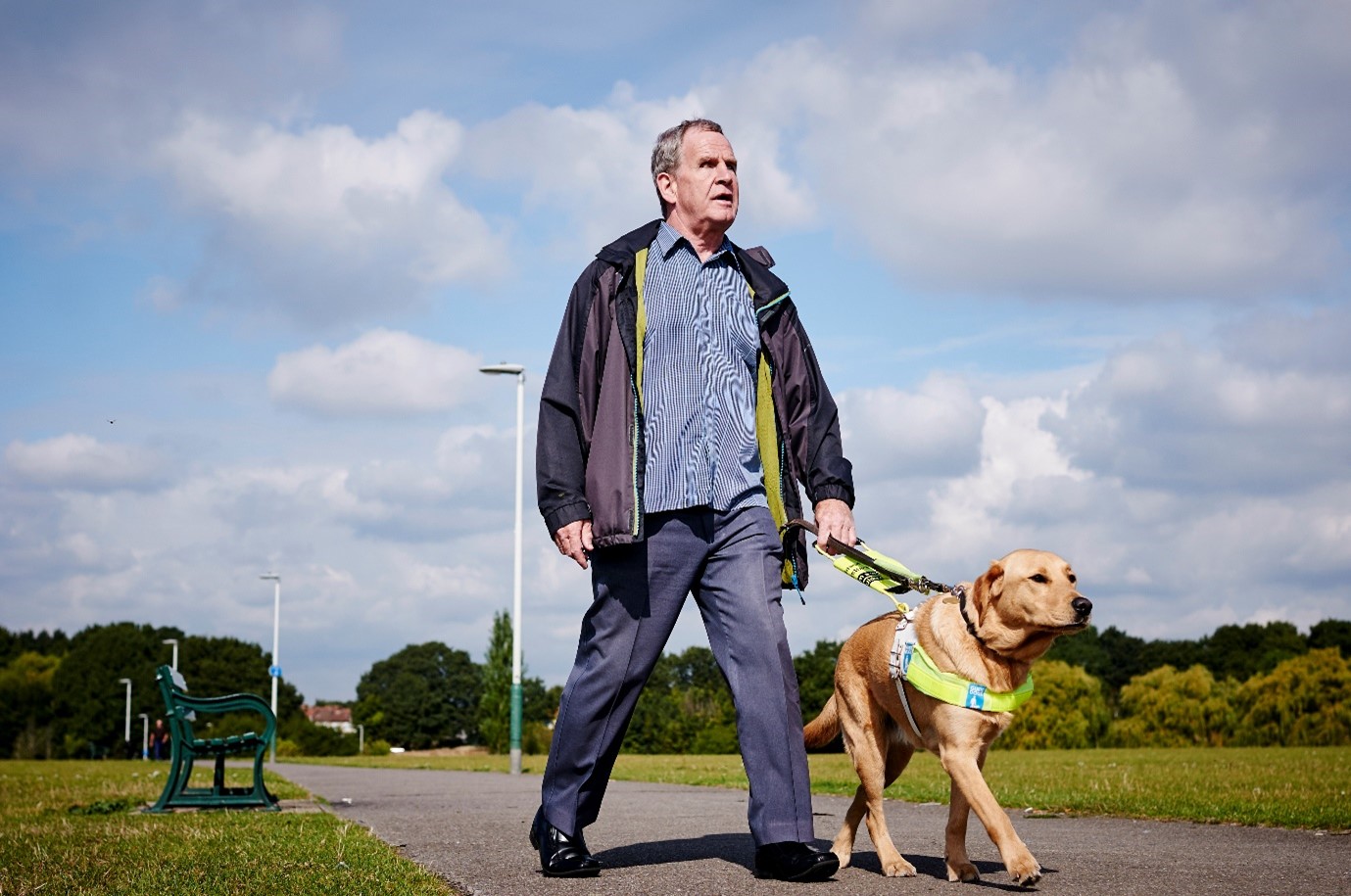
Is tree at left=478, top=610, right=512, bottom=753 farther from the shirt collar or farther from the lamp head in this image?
the shirt collar

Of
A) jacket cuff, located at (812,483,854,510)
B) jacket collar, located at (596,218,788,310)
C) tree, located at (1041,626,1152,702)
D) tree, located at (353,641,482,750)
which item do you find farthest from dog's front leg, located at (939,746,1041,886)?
tree, located at (353,641,482,750)

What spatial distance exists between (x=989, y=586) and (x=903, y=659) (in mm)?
409

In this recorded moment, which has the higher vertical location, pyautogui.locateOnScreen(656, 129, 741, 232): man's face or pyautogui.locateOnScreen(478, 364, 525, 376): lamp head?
pyautogui.locateOnScreen(478, 364, 525, 376): lamp head

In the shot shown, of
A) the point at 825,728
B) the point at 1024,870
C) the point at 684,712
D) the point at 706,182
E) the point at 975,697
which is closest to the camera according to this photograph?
the point at 1024,870

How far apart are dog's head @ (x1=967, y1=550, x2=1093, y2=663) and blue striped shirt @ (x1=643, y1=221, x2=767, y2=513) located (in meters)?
0.90

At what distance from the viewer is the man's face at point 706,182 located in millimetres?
5059

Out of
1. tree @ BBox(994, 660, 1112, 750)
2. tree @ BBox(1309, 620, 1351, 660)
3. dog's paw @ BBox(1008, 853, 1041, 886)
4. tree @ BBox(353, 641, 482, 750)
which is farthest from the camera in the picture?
tree @ BBox(353, 641, 482, 750)

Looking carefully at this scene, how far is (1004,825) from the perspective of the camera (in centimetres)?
440

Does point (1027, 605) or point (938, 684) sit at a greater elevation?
point (1027, 605)

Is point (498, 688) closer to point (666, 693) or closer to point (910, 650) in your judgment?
point (666, 693)

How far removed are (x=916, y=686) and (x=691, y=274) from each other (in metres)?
1.73

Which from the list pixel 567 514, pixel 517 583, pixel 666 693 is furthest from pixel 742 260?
pixel 666 693

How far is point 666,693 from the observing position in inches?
2413

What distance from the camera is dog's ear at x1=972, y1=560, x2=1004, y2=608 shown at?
480cm
